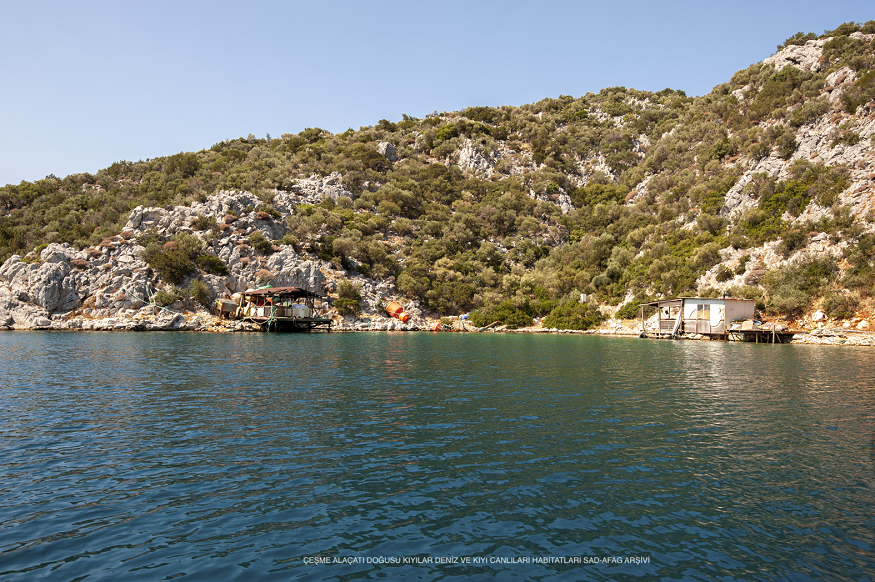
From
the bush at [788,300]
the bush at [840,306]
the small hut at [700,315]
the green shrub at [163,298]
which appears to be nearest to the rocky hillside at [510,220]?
the bush at [840,306]

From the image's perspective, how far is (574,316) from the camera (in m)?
71.6

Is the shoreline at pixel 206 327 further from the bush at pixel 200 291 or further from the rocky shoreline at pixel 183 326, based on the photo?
the bush at pixel 200 291

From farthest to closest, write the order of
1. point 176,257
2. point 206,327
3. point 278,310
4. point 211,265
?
1. point 211,265
2. point 176,257
3. point 278,310
4. point 206,327

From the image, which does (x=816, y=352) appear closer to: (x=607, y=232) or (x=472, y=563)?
(x=472, y=563)

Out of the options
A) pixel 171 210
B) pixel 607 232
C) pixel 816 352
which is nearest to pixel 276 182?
pixel 171 210

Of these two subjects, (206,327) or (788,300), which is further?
(206,327)

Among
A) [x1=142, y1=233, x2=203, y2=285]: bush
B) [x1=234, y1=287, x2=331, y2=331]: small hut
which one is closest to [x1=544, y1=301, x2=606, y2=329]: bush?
[x1=234, y1=287, x2=331, y2=331]: small hut

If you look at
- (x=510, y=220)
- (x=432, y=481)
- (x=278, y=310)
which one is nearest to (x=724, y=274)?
(x=510, y=220)

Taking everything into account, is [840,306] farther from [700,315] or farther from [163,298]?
[163,298]

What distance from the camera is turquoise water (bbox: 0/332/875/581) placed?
7273mm

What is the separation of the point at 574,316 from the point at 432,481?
6494 centimetres

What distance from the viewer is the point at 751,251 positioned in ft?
199

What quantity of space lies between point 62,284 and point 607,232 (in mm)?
89160

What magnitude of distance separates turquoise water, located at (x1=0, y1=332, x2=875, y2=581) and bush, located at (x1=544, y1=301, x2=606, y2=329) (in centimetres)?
4820
